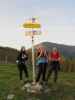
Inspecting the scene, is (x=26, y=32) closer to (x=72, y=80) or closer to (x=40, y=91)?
(x=40, y=91)

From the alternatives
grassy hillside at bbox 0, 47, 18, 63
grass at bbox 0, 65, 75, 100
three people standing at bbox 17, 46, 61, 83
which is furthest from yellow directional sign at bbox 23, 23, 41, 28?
grassy hillside at bbox 0, 47, 18, 63

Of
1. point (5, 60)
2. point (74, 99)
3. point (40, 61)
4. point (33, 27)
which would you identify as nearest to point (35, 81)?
point (40, 61)

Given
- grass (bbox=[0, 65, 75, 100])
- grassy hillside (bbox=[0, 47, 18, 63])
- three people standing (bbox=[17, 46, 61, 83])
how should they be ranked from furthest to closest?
1. grassy hillside (bbox=[0, 47, 18, 63])
2. three people standing (bbox=[17, 46, 61, 83])
3. grass (bbox=[0, 65, 75, 100])

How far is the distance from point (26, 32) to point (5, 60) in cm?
3180

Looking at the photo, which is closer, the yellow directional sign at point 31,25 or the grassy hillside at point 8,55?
the yellow directional sign at point 31,25

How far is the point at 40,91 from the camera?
997 inches

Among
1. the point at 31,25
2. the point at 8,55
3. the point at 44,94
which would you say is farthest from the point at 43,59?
the point at 8,55

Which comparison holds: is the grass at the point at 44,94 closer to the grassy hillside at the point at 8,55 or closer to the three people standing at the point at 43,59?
the three people standing at the point at 43,59

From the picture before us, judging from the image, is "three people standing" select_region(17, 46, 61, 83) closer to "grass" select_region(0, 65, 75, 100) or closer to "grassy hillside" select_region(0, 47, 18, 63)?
"grass" select_region(0, 65, 75, 100)

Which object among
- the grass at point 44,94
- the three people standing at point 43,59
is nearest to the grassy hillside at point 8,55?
the grass at point 44,94

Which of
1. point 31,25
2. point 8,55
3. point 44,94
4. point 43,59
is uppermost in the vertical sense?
point 31,25

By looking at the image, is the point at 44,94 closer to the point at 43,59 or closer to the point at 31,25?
the point at 43,59

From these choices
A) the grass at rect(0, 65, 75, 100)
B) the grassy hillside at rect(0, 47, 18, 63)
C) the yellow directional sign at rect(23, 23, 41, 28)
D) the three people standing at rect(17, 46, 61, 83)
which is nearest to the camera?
the grass at rect(0, 65, 75, 100)

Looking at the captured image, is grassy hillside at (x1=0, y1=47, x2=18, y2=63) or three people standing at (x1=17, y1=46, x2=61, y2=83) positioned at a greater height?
three people standing at (x1=17, y1=46, x2=61, y2=83)
